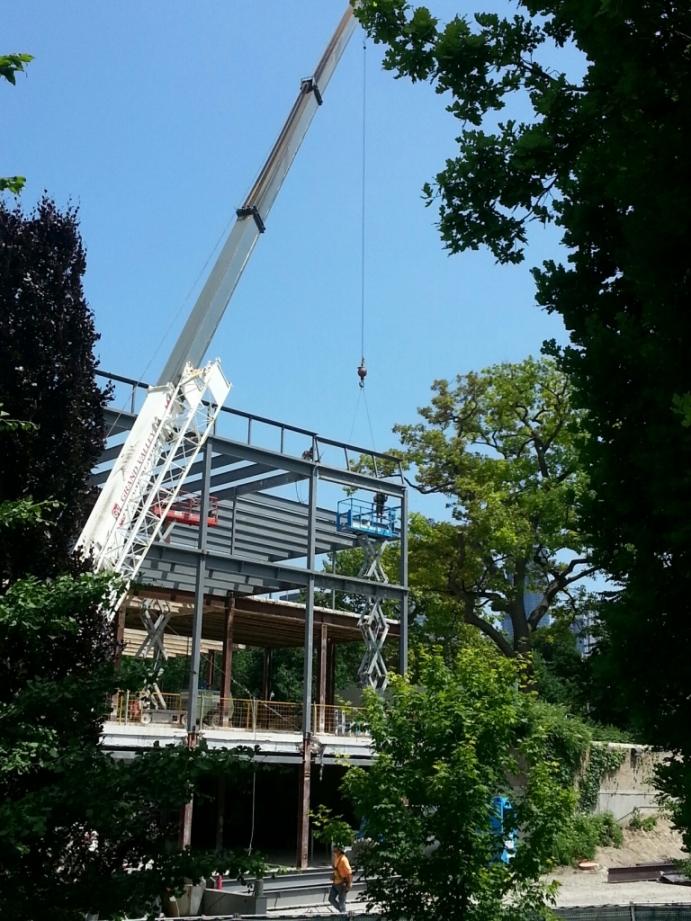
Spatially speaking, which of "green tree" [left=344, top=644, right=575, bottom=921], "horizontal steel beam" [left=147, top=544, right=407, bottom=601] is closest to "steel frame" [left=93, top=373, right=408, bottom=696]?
"horizontal steel beam" [left=147, top=544, right=407, bottom=601]

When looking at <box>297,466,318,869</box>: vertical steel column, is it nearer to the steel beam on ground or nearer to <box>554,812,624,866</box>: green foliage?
<box>554,812,624,866</box>: green foliage

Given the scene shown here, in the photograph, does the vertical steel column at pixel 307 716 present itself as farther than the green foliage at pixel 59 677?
Yes

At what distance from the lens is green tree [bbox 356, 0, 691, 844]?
5.74 metres

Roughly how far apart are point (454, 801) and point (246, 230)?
62.8 feet

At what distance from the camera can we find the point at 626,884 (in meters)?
24.5

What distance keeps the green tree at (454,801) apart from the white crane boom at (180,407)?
11862 mm

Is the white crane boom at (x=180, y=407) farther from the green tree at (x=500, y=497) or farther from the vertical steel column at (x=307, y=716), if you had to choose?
the green tree at (x=500, y=497)

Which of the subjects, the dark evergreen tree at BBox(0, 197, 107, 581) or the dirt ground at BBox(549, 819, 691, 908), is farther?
the dirt ground at BBox(549, 819, 691, 908)

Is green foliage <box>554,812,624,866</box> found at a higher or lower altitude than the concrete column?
lower

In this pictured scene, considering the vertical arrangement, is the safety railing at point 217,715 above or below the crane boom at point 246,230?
below

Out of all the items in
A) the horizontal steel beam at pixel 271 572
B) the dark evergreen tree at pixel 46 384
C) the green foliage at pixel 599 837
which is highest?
the horizontal steel beam at pixel 271 572

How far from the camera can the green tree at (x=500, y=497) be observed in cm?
3631

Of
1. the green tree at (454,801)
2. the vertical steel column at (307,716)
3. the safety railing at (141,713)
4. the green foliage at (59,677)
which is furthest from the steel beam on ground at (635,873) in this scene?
the green foliage at (59,677)

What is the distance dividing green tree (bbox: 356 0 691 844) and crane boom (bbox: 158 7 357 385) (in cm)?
1734
